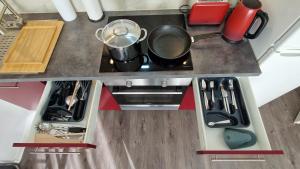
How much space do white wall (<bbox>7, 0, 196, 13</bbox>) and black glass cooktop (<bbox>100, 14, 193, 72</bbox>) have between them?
0.06m

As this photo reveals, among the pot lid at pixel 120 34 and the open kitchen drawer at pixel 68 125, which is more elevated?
the pot lid at pixel 120 34

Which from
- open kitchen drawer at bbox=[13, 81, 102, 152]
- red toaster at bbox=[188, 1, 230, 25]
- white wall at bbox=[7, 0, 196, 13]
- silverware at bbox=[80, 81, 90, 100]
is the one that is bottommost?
open kitchen drawer at bbox=[13, 81, 102, 152]

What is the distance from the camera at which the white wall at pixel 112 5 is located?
3.59 feet

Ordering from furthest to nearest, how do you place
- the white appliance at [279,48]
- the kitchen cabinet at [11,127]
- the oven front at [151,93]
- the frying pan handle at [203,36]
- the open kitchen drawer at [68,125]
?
the kitchen cabinet at [11,127] → the oven front at [151,93] → the frying pan handle at [203,36] → the open kitchen drawer at [68,125] → the white appliance at [279,48]

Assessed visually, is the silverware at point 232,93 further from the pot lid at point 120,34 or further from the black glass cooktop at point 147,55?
the pot lid at point 120,34

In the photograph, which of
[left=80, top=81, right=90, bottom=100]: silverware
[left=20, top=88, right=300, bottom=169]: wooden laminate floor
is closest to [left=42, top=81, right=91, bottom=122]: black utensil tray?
[left=80, top=81, right=90, bottom=100]: silverware

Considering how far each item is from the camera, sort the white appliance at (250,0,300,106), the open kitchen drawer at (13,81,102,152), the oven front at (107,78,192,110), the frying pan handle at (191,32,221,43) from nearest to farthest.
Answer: the white appliance at (250,0,300,106)
the open kitchen drawer at (13,81,102,152)
the frying pan handle at (191,32,221,43)
the oven front at (107,78,192,110)

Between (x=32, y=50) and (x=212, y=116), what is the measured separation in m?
0.99

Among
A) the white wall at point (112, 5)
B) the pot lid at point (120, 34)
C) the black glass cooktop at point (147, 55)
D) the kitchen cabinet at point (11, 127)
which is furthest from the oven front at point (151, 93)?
the kitchen cabinet at point (11, 127)

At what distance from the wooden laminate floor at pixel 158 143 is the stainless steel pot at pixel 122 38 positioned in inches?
31.8

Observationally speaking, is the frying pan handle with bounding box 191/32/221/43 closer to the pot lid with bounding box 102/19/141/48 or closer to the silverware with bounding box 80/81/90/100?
the pot lid with bounding box 102/19/141/48

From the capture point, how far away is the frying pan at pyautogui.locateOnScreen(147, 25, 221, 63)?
930mm

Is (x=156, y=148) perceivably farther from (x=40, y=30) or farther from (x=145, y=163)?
(x=40, y=30)

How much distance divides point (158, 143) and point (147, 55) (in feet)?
2.65
